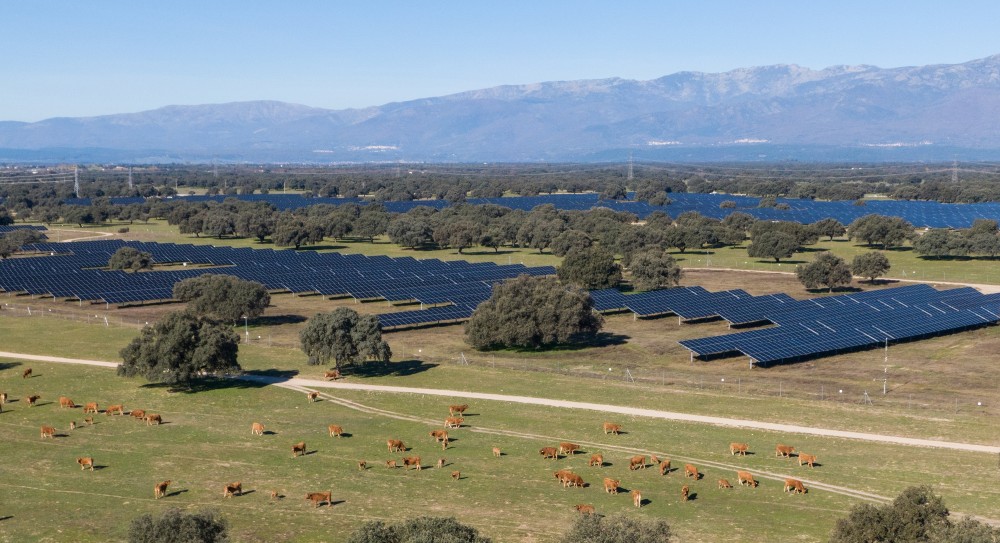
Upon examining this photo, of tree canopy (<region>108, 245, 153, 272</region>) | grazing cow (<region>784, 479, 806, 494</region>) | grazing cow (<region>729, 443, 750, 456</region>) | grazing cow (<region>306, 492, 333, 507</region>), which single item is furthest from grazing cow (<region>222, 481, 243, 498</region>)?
tree canopy (<region>108, 245, 153, 272</region>)

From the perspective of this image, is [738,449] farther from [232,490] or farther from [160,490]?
[160,490]

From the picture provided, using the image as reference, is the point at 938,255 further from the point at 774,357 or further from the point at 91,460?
the point at 91,460

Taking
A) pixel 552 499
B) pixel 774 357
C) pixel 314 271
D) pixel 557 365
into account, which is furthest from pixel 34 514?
pixel 314 271

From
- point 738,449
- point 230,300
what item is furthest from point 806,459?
point 230,300

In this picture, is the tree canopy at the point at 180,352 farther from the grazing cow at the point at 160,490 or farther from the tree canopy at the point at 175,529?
the tree canopy at the point at 175,529

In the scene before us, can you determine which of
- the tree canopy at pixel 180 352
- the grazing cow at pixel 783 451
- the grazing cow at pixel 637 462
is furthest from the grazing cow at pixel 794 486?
the tree canopy at pixel 180 352

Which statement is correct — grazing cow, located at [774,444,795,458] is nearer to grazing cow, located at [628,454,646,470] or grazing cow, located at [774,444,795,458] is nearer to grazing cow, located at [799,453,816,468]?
grazing cow, located at [799,453,816,468]
